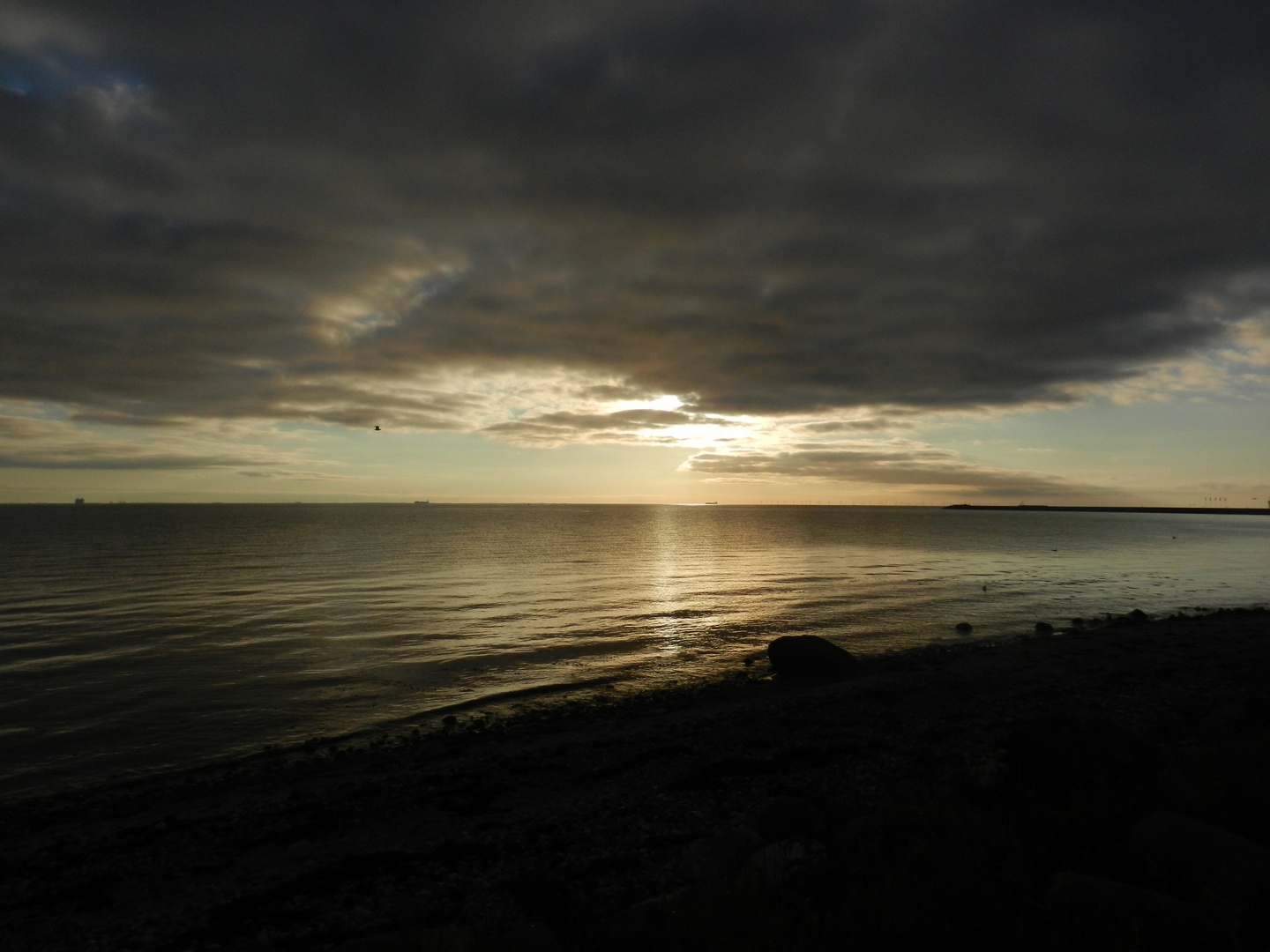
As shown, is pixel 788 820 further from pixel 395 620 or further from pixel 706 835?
pixel 395 620

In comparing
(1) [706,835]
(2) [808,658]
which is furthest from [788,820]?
(2) [808,658]

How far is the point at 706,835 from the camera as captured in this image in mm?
11516

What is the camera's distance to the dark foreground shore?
6.32m

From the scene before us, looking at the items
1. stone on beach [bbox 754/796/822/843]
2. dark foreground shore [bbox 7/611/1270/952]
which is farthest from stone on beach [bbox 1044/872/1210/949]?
stone on beach [bbox 754/796/822/843]

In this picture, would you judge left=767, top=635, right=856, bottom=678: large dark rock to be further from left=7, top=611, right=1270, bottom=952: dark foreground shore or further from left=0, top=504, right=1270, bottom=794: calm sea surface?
left=7, top=611, right=1270, bottom=952: dark foreground shore

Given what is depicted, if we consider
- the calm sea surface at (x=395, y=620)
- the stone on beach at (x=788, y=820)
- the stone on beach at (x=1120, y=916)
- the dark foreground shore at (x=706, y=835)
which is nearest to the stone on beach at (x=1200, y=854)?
the dark foreground shore at (x=706, y=835)

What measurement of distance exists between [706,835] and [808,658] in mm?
14562

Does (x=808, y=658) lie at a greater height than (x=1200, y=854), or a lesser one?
lesser

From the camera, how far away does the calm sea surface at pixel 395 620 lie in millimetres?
20281

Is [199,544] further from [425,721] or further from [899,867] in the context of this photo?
[899,867]

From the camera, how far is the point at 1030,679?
22703 millimetres

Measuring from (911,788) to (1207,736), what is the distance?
779 centimetres

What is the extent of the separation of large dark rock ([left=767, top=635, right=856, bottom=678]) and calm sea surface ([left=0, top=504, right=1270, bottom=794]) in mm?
3100

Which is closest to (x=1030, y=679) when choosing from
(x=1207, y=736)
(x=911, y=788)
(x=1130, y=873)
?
(x=1207, y=736)
